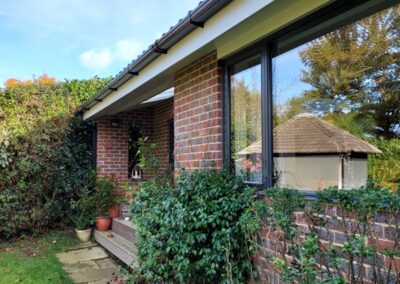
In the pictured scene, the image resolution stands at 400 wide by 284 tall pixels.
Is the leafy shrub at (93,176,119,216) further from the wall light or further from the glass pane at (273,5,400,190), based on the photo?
the glass pane at (273,5,400,190)

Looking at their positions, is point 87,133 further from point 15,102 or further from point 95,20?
point 95,20

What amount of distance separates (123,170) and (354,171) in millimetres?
6259

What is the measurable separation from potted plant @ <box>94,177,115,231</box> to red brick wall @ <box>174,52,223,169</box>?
3.28m

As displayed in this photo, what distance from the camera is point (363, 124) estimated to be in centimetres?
→ 389

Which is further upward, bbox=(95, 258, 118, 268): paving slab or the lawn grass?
the lawn grass

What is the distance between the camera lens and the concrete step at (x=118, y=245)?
543 centimetres

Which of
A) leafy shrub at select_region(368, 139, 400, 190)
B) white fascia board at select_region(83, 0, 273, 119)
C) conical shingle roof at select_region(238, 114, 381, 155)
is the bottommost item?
leafy shrub at select_region(368, 139, 400, 190)

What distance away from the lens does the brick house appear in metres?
2.91

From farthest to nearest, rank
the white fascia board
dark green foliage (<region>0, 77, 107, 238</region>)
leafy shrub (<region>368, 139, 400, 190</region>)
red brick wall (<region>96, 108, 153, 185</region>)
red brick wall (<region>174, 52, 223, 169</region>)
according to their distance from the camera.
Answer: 1. red brick wall (<region>96, 108, 153, 185</region>)
2. dark green foliage (<region>0, 77, 107, 238</region>)
3. red brick wall (<region>174, 52, 223, 169</region>)
4. the white fascia board
5. leafy shrub (<region>368, 139, 400, 190</region>)

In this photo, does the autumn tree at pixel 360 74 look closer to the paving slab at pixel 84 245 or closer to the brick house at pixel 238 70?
the brick house at pixel 238 70

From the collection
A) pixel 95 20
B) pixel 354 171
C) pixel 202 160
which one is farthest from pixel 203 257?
pixel 95 20

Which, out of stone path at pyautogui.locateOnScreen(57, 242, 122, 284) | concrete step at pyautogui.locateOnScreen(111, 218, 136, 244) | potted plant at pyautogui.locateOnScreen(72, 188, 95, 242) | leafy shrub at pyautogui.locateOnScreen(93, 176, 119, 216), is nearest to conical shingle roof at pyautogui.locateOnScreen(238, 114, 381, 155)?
stone path at pyautogui.locateOnScreen(57, 242, 122, 284)

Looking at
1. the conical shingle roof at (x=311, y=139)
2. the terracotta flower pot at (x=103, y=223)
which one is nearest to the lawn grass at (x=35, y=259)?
the terracotta flower pot at (x=103, y=223)

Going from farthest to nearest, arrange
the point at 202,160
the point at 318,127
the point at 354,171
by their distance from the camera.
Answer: the point at 318,127
the point at 202,160
the point at 354,171
